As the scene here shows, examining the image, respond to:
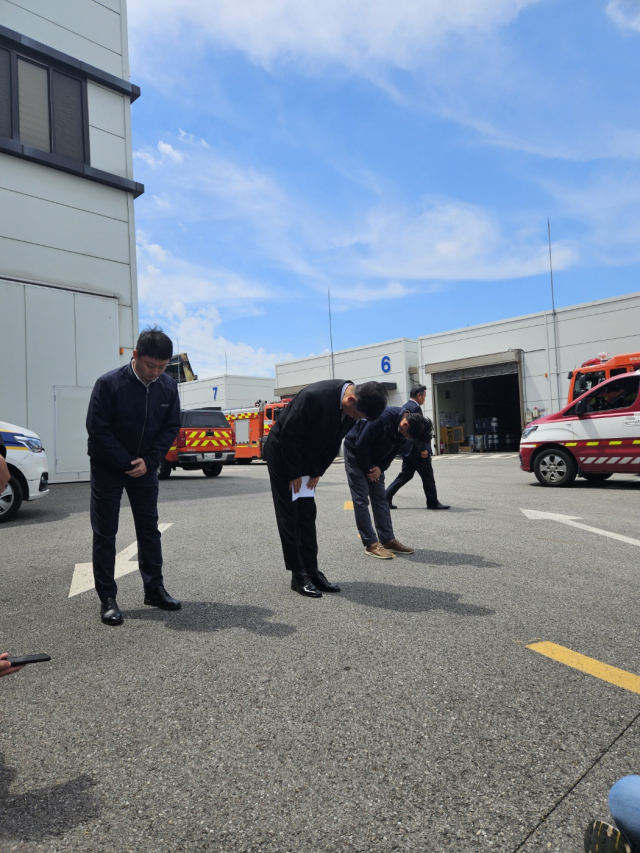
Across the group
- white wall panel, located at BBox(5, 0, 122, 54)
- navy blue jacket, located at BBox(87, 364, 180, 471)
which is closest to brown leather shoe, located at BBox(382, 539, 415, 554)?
navy blue jacket, located at BBox(87, 364, 180, 471)

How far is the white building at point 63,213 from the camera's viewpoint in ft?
46.4

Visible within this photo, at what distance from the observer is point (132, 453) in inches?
158

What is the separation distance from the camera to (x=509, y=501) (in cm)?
938

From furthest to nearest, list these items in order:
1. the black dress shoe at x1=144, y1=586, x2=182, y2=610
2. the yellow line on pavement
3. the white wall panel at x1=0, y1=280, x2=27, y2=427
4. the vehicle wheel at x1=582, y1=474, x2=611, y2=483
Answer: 1. the white wall panel at x1=0, y1=280, x2=27, y2=427
2. the vehicle wheel at x1=582, y1=474, x2=611, y2=483
3. the black dress shoe at x1=144, y1=586, x2=182, y2=610
4. the yellow line on pavement

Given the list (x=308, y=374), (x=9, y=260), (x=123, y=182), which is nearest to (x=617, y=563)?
(x=9, y=260)

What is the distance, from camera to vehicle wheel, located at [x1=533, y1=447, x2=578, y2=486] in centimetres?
1106

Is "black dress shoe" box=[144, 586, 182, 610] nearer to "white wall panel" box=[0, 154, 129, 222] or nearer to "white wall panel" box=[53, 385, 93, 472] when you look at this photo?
"white wall panel" box=[53, 385, 93, 472]

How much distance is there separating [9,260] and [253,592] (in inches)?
524

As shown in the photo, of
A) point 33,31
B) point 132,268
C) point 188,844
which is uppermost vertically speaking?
point 33,31

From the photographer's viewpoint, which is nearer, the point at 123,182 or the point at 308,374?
the point at 123,182

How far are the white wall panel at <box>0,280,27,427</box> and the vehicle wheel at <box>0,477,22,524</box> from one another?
609cm

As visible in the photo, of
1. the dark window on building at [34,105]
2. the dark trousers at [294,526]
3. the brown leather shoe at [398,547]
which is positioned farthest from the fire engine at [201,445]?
the dark trousers at [294,526]

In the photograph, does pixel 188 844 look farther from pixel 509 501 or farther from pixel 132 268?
pixel 132 268

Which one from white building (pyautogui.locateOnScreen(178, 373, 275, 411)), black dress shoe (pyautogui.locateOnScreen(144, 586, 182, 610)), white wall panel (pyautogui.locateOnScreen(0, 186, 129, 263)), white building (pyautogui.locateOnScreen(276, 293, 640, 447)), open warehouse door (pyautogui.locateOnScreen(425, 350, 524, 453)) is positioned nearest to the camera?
black dress shoe (pyautogui.locateOnScreen(144, 586, 182, 610))
